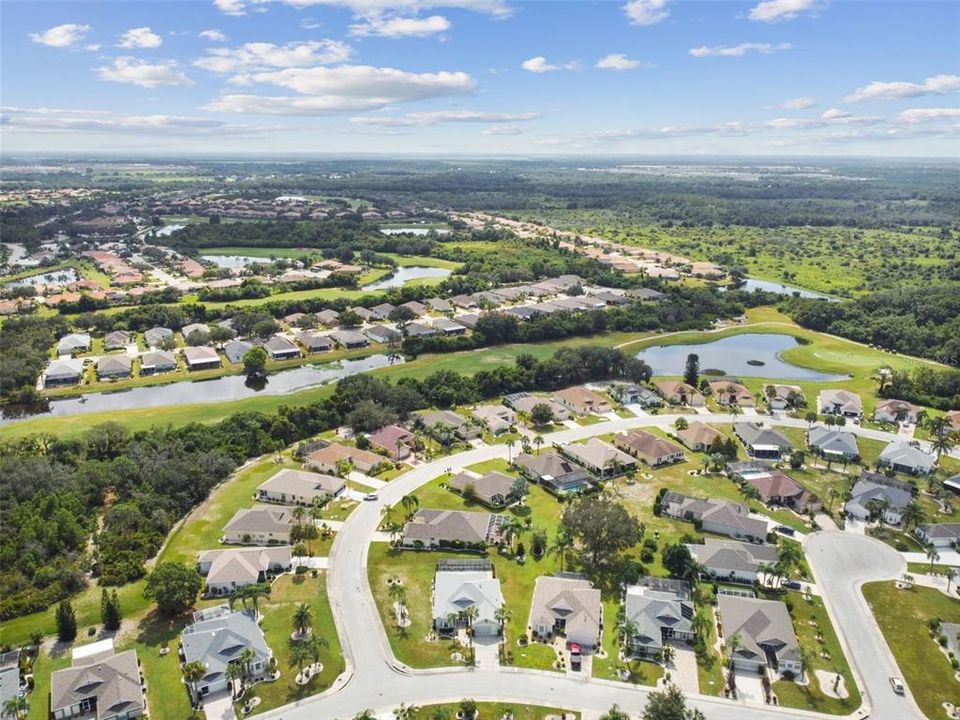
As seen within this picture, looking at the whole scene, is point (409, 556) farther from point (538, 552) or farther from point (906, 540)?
point (906, 540)

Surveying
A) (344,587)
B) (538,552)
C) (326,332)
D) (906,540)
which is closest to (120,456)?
(344,587)

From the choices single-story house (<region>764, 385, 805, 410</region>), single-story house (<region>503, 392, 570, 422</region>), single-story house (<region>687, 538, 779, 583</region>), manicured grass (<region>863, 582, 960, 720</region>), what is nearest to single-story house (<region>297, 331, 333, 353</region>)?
single-story house (<region>503, 392, 570, 422</region>)

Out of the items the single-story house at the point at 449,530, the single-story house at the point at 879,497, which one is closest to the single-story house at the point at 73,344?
the single-story house at the point at 449,530

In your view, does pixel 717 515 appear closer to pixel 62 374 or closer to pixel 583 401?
pixel 583 401

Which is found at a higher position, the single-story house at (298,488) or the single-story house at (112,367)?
the single-story house at (112,367)

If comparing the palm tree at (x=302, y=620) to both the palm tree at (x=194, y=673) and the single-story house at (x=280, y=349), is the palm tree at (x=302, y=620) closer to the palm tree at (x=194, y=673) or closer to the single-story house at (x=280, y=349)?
the palm tree at (x=194, y=673)

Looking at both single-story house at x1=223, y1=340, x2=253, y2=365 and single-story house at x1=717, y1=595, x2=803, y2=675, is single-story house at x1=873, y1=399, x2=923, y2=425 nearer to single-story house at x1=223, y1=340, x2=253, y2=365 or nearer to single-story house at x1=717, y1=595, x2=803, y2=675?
single-story house at x1=717, y1=595, x2=803, y2=675

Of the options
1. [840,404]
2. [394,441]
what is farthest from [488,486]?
[840,404]
